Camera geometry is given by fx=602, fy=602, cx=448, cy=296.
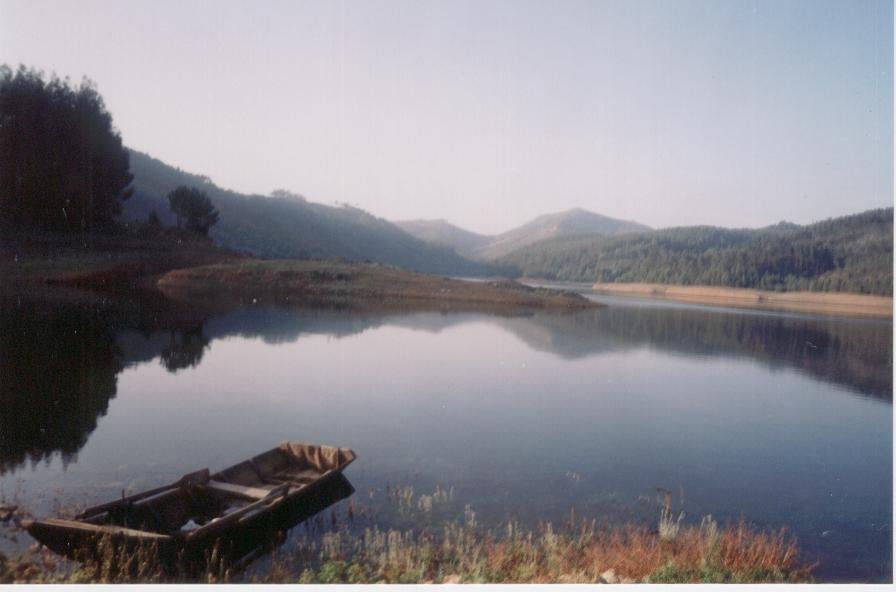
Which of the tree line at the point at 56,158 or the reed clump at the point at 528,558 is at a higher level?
the tree line at the point at 56,158

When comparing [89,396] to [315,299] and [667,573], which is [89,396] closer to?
[667,573]

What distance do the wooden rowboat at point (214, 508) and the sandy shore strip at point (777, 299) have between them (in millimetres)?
107089

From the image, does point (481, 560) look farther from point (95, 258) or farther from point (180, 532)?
point (95, 258)

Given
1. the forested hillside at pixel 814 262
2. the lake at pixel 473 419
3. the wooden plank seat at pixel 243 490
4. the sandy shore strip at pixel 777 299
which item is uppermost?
the forested hillside at pixel 814 262

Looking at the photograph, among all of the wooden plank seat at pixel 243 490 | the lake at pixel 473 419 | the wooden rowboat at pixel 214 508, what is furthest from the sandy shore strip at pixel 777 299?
the wooden plank seat at pixel 243 490

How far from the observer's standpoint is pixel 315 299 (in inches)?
2854

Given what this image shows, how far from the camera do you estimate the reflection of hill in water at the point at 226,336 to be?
2119cm

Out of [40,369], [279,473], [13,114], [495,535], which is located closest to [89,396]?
[40,369]

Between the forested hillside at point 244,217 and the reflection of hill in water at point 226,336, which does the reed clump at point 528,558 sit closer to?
the reflection of hill in water at point 226,336

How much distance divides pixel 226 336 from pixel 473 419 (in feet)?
75.2

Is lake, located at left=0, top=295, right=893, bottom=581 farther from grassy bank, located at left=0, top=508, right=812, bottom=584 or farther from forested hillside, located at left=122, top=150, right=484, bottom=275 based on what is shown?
forested hillside, located at left=122, top=150, right=484, bottom=275

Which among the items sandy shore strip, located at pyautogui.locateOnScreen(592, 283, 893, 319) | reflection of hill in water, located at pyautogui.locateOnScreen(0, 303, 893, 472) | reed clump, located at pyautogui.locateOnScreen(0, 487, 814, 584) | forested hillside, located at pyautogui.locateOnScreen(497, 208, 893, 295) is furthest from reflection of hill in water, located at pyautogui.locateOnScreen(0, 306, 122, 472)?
forested hillside, located at pyautogui.locateOnScreen(497, 208, 893, 295)

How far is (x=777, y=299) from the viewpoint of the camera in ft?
470

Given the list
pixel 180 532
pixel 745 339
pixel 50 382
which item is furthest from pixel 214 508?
pixel 745 339
